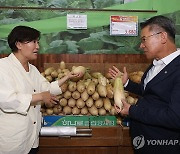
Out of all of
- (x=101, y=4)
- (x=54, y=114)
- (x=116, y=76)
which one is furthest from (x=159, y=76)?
(x=101, y=4)

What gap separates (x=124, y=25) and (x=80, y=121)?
4.73 ft

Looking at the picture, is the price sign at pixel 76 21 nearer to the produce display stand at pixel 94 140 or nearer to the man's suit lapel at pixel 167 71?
the produce display stand at pixel 94 140

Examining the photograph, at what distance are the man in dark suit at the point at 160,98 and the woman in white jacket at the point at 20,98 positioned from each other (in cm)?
74

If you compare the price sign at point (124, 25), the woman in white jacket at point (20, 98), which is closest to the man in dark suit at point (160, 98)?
the woman in white jacket at point (20, 98)

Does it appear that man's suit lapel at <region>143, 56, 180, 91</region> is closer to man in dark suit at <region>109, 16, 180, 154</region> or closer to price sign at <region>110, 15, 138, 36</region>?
man in dark suit at <region>109, 16, 180, 154</region>

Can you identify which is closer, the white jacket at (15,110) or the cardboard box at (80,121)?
the white jacket at (15,110)

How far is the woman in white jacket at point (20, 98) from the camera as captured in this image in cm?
192

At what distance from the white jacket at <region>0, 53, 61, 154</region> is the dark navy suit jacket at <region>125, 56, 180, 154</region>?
31.2 inches

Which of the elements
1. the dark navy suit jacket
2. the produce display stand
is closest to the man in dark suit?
the dark navy suit jacket

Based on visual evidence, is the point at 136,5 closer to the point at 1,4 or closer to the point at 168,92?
the point at 1,4

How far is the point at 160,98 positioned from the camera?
5.85ft

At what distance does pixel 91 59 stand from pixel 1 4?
128cm

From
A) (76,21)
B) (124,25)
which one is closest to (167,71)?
(124,25)

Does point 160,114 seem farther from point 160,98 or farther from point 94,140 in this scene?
point 94,140
